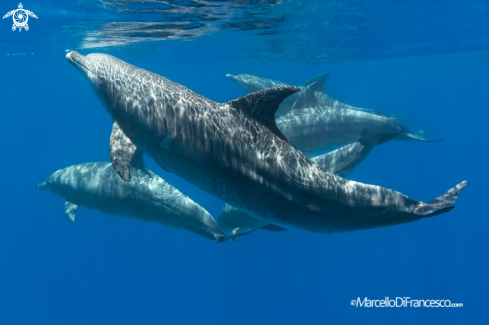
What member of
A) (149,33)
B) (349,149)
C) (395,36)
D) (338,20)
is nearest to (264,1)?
(338,20)

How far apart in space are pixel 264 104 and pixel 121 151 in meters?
2.67

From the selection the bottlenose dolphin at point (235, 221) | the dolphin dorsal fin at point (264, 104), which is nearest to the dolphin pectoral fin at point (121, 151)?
the dolphin dorsal fin at point (264, 104)

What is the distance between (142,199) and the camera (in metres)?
10.6

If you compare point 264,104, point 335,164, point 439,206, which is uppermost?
point 335,164

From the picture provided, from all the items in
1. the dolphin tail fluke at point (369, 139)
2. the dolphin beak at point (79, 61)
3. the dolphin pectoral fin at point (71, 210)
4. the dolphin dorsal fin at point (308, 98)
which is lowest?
the dolphin pectoral fin at point (71, 210)

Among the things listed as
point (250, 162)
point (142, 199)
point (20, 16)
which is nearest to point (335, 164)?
point (142, 199)

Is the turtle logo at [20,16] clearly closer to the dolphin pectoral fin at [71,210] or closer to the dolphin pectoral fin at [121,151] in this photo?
the dolphin pectoral fin at [71,210]

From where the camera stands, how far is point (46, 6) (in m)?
15.6

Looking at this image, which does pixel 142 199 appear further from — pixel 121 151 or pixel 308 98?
pixel 308 98

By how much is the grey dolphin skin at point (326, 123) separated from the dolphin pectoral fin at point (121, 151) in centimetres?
730

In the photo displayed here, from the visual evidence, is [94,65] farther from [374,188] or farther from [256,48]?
[256,48]

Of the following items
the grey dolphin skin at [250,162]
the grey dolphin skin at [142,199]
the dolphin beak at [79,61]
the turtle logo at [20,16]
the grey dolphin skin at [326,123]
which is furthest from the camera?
the turtle logo at [20,16]

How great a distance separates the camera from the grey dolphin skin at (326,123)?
12.6 meters

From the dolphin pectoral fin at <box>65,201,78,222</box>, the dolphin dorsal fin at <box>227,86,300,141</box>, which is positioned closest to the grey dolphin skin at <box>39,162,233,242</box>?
the dolphin pectoral fin at <box>65,201,78,222</box>
